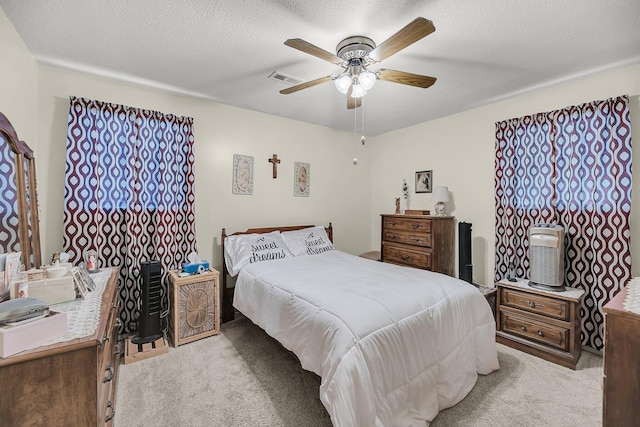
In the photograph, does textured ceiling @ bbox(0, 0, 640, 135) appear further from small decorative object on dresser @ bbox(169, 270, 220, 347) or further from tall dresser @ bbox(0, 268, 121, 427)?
small decorative object on dresser @ bbox(169, 270, 220, 347)

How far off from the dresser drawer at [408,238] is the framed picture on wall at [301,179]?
4.51ft

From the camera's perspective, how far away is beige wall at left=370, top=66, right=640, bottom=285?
2504mm

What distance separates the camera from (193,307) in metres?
2.86

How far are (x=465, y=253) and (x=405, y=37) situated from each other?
2.62 m

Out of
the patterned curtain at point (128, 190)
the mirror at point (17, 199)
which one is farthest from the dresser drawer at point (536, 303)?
the mirror at point (17, 199)

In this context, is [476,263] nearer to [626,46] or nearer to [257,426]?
[626,46]

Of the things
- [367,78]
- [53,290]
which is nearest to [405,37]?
[367,78]

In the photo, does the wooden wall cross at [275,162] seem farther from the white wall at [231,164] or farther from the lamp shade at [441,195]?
the lamp shade at [441,195]

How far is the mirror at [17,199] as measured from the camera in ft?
5.39

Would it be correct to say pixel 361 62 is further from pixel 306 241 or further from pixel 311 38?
pixel 306 241

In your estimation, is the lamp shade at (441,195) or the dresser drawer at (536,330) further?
the lamp shade at (441,195)

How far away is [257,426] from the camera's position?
1791 mm

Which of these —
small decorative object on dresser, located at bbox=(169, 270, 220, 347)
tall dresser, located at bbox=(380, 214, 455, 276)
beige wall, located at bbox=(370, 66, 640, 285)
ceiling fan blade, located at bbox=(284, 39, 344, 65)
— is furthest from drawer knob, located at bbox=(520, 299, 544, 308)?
small decorative object on dresser, located at bbox=(169, 270, 220, 347)

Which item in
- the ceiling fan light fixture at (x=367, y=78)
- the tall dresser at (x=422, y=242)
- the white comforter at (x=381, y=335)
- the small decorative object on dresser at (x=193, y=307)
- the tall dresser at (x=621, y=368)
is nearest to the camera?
the tall dresser at (x=621, y=368)
